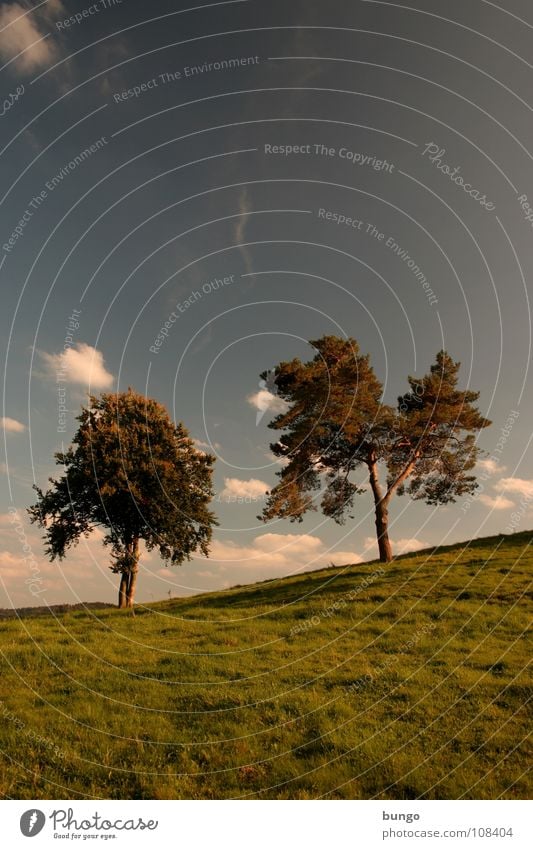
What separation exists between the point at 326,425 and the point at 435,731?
24.9 m

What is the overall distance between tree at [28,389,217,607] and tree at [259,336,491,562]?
7.02 metres

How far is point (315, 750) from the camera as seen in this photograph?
1154 cm

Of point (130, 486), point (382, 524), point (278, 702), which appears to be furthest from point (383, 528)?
point (278, 702)

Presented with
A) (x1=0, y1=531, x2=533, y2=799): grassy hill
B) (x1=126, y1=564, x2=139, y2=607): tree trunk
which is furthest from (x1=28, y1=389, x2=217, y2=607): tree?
(x1=0, y1=531, x2=533, y2=799): grassy hill

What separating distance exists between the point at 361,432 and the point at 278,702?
79.9ft

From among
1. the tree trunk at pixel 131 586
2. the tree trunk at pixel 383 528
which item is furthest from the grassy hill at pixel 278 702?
the tree trunk at pixel 131 586

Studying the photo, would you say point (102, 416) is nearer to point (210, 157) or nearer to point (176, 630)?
point (176, 630)

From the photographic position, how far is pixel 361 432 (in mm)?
36656

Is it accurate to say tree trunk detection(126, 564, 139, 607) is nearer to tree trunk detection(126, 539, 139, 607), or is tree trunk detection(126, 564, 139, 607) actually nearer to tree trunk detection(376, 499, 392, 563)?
tree trunk detection(126, 539, 139, 607)

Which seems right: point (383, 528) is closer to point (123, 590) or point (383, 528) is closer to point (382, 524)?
point (382, 524)

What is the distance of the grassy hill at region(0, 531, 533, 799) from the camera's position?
1038cm

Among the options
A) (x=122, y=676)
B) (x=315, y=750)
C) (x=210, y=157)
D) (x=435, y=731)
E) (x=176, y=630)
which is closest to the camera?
(x=315, y=750)
